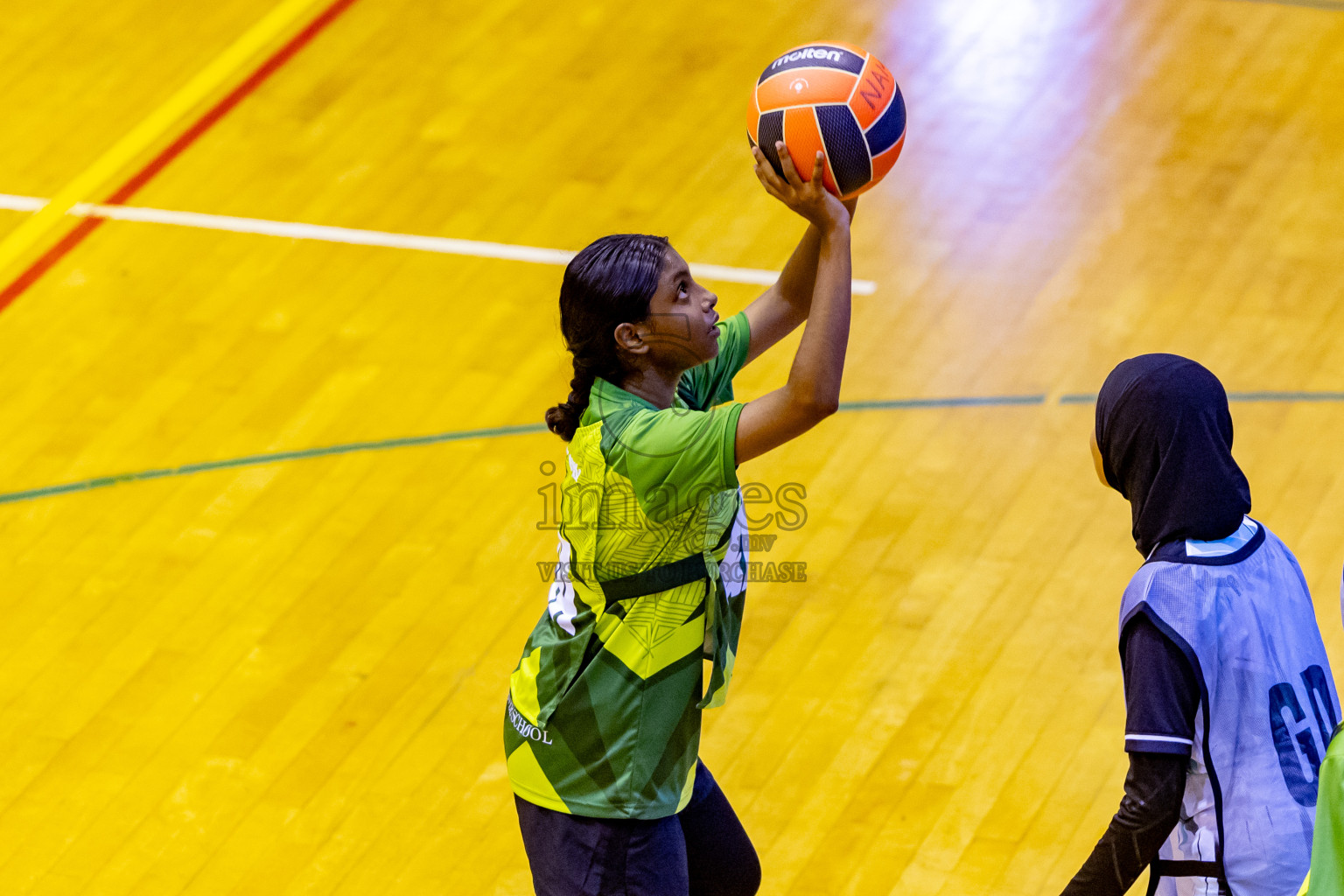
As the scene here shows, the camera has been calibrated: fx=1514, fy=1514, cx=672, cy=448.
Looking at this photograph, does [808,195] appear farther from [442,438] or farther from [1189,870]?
[442,438]

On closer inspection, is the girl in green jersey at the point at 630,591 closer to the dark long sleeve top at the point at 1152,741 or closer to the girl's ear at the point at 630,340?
the girl's ear at the point at 630,340

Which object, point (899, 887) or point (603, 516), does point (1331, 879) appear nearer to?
point (603, 516)

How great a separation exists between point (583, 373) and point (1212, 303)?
11.7 ft

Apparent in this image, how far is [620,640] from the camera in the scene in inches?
107

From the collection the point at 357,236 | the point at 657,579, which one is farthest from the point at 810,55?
the point at 357,236

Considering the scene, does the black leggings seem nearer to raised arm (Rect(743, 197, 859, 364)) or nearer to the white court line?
raised arm (Rect(743, 197, 859, 364))

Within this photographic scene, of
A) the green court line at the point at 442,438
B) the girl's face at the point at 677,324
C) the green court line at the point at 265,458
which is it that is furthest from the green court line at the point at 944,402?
the girl's face at the point at 677,324

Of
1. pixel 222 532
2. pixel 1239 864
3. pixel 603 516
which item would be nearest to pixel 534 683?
pixel 603 516

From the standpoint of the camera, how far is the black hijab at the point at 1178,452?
8.09 feet

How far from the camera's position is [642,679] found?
2721 mm

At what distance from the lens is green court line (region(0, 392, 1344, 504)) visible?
5.12m

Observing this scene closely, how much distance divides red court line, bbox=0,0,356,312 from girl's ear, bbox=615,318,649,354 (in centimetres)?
408

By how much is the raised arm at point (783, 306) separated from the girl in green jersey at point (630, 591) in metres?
0.32

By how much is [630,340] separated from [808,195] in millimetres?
401
